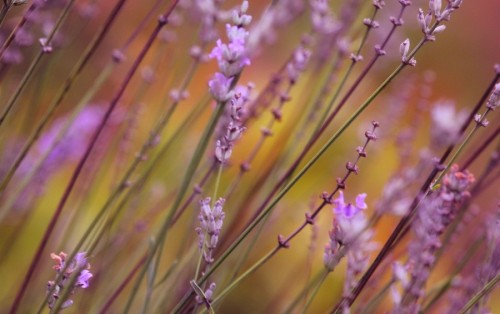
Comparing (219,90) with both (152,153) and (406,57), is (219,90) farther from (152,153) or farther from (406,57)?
(152,153)

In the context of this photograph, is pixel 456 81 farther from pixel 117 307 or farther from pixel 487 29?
pixel 117 307

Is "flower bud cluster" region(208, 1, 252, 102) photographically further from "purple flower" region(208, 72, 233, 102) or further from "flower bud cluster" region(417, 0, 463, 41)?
"flower bud cluster" region(417, 0, 463, 41)

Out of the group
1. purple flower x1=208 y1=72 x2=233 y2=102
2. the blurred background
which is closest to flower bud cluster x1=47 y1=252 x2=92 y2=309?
purple flower x1=208 y1=72 x2=233 y2=102

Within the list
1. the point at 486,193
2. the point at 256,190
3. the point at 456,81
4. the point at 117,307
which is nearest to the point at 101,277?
the point at 117,307

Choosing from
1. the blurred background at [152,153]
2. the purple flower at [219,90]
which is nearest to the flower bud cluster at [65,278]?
the purple flower at [219,90]

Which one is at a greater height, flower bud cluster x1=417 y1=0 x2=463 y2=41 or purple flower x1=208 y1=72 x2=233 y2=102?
flower bud cluster x1=417 y1=0 x2=463 y2=41

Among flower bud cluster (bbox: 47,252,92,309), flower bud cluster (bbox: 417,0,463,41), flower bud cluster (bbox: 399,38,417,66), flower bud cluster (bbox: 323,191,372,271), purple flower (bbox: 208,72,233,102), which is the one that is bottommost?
flower bud cluster (bbox: 47,252,92,309)

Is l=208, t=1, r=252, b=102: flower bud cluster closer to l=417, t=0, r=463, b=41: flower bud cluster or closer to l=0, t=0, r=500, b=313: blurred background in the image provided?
l=417, t=0, r=463, b=41: flower bud cluster

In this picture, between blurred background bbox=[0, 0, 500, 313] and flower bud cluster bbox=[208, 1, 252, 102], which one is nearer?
flower bud cluster bbox=[208, 1, 252, 102]

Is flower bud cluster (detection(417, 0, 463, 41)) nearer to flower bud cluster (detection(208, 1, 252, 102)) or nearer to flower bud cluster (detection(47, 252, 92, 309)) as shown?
flower bud cluster (detection(208, 1, 252, 102))

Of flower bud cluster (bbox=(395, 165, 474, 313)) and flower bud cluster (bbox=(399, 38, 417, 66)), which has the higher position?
flower bud cluster (bbox=(399, 38, 417, 66))

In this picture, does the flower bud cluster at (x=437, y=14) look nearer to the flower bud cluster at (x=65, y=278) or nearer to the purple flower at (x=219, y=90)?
the purple flower at (x=219, y=90)

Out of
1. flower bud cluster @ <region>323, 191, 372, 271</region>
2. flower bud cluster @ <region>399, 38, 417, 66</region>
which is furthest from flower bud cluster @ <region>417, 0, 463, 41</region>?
flower bud cluster @ <region>323, 191, 372, 271</region>
